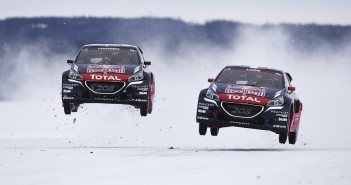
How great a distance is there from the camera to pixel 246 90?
1283 centimetres

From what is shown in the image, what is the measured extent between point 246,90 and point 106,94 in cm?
281

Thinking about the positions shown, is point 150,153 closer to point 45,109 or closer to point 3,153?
point 3,153

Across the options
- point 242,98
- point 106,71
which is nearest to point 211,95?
point 242,98

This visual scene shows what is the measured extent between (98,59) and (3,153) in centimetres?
352

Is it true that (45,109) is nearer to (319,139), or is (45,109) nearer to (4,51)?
(319,139)

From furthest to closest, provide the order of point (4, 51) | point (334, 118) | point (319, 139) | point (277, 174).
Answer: point (4, 51), point (334, 118), point (319, 139), point (277, 174)

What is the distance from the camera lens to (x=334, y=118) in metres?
25.4

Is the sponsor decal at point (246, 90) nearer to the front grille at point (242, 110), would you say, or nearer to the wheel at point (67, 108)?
the front grille at point (242, 110)

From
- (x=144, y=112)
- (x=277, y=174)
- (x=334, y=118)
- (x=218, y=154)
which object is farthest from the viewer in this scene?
(x=334, y=118)

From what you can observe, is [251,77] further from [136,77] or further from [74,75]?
[74,75]

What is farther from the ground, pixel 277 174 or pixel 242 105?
pixel 242 105

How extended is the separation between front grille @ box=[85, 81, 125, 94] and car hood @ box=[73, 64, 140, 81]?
0.08 m

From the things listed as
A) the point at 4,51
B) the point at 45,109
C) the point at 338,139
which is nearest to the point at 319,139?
the point at 338,139

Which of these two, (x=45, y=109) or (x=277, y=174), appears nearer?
(x=277, y=174)
